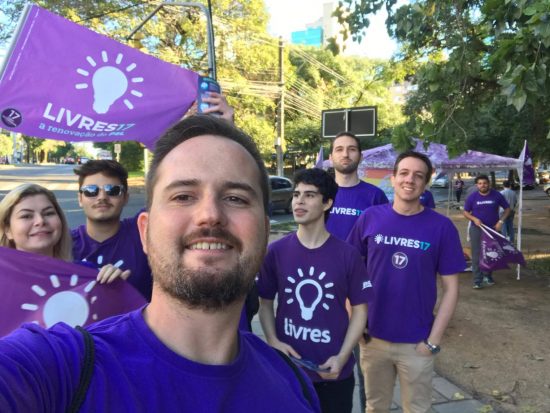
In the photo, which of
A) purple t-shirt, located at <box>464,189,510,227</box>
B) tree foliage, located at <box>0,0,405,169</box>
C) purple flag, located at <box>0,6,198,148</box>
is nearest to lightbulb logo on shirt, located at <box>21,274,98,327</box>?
purple flag, located at <box>0,6,198,148</box>

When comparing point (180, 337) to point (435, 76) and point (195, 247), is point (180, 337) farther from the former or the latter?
point (435, 76)

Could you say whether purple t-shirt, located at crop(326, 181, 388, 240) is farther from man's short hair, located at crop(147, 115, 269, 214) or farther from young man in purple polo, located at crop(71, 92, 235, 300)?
man's short hair, located at crop(147, 115, 269, 214)

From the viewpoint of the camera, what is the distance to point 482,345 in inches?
216

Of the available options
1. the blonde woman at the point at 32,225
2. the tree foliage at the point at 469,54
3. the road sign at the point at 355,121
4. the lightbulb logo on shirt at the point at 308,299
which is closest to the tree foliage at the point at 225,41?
the road sign at the point at 355,121

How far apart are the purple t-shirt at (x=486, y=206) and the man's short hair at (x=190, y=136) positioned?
25.7 feet

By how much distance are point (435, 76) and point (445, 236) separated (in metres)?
2.65

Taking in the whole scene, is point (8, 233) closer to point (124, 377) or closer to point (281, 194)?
point (124, 377)

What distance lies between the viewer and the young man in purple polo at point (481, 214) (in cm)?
809

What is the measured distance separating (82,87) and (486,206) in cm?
734

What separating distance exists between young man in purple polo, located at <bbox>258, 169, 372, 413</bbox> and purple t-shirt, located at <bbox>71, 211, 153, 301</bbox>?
73 cm

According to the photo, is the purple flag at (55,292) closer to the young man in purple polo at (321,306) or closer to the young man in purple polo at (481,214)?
the young man in purple polo at (321,306)

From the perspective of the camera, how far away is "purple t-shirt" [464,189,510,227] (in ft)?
26.8

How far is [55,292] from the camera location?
233 centimetres

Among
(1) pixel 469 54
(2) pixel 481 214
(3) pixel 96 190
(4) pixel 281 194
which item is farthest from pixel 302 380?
(4) pixel 281 194
